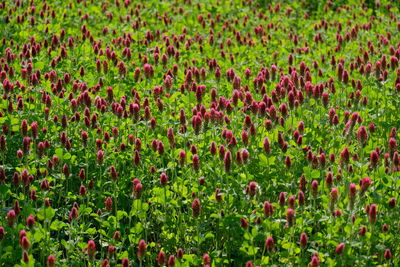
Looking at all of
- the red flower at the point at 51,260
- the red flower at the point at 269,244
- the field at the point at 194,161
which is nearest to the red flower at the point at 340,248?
the field at the point at 194,161

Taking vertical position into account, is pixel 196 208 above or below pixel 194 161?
below

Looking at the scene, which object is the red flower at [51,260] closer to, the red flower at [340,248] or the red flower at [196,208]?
the red flower at [196,208]

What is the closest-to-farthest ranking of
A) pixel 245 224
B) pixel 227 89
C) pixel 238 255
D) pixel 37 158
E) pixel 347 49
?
pixel 245 224 → pixel 238 255 → pixel 37 158 → pixel 227 89 → pixel 347 49

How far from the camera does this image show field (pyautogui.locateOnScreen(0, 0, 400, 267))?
4.21m

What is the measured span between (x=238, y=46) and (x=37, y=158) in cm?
442

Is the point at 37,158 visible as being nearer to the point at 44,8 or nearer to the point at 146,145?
the point at 146,145

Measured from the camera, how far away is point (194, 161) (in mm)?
4523

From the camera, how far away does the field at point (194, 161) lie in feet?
13.8

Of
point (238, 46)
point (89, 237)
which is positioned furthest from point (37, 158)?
point (238, 46)

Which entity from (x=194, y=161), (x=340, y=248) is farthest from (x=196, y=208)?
(x=340, y=248)

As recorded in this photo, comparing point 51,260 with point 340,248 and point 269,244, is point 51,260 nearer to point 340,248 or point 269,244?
point 269,244

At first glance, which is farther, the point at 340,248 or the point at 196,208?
the point at 196,208

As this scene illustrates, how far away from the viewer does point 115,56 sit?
699 cm

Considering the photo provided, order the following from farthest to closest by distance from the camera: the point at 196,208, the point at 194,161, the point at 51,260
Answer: the point at 194,161 → the point at 196,208 → the point at 51,260
